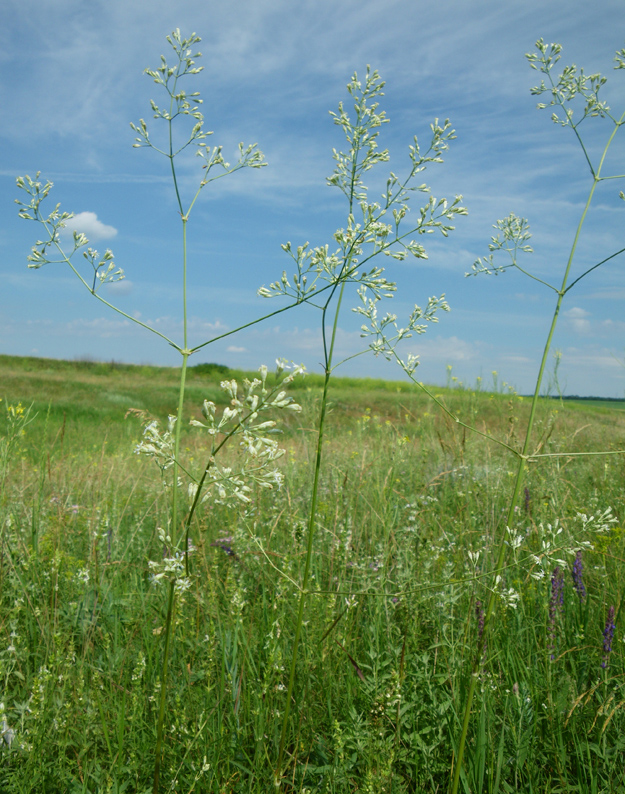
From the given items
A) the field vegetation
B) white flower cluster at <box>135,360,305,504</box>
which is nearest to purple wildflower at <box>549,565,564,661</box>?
the field vegetation

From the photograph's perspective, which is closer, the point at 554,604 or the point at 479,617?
the point at 479,617

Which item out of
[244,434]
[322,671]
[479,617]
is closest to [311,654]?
[322,671]

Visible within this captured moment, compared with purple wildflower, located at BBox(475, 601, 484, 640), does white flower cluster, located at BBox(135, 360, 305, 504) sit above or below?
above

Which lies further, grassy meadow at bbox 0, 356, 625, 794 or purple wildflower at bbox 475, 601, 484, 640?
purple wildflower at bbox 475, 601, 484, 640

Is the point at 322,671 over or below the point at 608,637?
below

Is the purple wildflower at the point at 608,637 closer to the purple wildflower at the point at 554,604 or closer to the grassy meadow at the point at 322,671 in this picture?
the grassy meadow at the point at 322,671

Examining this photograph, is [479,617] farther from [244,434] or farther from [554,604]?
[244,434]

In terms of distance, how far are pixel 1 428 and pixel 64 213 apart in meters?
17.3

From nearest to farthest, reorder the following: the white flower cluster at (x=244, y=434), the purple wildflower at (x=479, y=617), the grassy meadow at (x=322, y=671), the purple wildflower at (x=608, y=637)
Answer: the white flower cluster at (x=244, y=434) < the grassy meadow at (x=322, y=671) < the purple wildflower at (x=608, y=637) < the purple wildflower at (x=479, y=617)

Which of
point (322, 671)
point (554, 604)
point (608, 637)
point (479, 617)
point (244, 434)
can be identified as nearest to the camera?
point (244, 434)

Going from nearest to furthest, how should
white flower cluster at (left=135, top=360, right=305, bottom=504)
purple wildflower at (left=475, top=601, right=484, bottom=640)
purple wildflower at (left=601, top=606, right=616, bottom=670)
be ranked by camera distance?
1. white flower cluster at (left=135, top=360, right=305, bottom=504)
2. purple wildflower at (left=601, top=606, right=616, bottom=670)
3. purple wildflower at (left=475, top=601, right=484, bottom=640)

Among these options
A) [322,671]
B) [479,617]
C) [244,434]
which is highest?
[244,434]

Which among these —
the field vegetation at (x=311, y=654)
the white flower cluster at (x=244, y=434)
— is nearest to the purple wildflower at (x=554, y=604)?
the field vegetation at (x=311, y=654)

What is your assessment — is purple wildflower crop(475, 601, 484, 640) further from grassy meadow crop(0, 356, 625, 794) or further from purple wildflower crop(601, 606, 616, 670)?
purple wildflower crop(601, 606, 616, 670)
